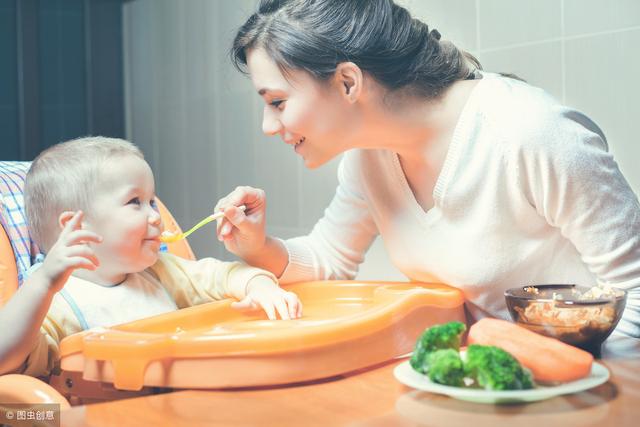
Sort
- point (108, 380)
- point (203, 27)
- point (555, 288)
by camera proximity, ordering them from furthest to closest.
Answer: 1. point (203, 27)
2. point (555, 288)
3. point (108, 380)

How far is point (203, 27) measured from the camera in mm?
3123

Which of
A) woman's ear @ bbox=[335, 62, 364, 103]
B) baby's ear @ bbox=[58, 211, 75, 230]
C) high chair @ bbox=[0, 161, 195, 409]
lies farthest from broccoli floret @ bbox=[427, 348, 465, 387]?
high chair @ bbox=[0, 161, 195, 409]

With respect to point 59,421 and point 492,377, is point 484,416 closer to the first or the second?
point 492,377

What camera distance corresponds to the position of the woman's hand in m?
1.47

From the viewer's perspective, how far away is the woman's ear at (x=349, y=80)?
133cm

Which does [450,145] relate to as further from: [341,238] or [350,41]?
[341,238]

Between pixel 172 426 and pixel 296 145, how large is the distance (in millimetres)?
634

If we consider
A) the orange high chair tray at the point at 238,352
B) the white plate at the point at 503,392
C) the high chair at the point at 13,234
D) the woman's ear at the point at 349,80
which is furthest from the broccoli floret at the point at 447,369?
the high chair at the point at 13,234

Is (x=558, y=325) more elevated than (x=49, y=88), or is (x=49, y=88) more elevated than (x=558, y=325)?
(x=49, y=88)

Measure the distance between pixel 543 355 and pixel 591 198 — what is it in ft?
1.39

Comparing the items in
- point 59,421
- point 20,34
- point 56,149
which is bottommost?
point 59,421

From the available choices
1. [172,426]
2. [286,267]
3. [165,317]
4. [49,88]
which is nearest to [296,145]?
[286,267]

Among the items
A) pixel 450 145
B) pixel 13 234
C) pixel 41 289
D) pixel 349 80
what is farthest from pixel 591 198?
pixel 13 234

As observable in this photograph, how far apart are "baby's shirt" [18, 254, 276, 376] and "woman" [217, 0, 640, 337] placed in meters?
0.10
